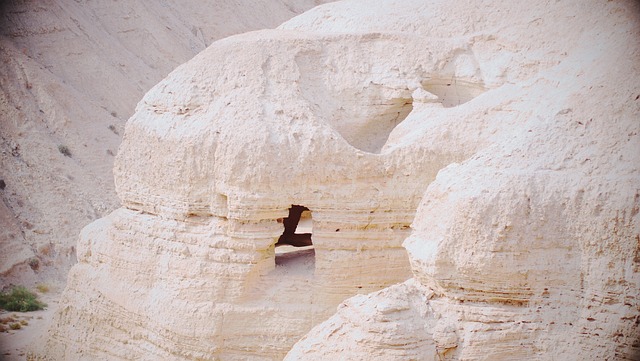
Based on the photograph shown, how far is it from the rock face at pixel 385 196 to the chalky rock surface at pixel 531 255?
0.02 metres

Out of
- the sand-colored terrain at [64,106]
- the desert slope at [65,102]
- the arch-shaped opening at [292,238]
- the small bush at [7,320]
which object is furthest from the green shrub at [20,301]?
the arch-shaped opening at [292,238]

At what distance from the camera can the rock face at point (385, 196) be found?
10422mm

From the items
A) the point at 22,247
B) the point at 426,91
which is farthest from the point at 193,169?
the point at 22,247

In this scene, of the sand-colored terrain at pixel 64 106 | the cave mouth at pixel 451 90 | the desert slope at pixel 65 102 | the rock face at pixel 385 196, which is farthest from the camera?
the desert slope at pixel 65 102

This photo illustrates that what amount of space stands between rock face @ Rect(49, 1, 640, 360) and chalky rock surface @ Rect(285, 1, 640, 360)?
2cm

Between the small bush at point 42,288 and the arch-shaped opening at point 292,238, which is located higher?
the arch-shaped opening at point 292,238

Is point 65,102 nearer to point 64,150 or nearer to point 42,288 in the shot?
point 64,150

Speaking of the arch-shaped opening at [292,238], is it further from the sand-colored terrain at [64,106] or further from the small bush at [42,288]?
the small bush at [42,288]

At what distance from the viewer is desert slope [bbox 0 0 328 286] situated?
893 inches

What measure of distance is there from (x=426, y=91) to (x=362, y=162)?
1467mm

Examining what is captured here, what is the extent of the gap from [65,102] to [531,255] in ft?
59.9

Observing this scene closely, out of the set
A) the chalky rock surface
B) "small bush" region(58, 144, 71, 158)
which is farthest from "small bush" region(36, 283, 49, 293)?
the chalky rock surface

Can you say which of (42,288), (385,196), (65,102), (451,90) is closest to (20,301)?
(42,288)

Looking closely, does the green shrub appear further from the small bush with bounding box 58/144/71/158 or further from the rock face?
the small bush with bounding box 58/144/71/158
